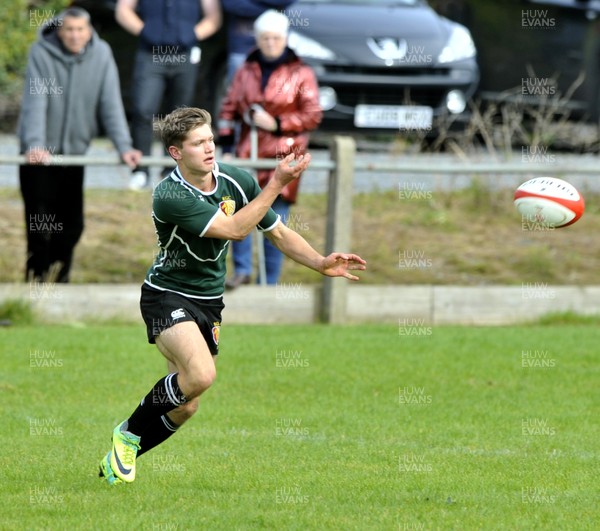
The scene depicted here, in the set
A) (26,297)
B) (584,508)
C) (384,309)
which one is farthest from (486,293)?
(584,508)

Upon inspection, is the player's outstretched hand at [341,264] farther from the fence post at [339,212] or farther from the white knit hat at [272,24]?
the white knit hat at [272,24]

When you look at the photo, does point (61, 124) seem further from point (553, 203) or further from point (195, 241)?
point (553, 203)

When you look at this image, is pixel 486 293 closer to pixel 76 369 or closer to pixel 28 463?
pixel 76 369

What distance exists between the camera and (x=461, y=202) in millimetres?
14711

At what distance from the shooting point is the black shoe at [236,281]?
11.4 metres

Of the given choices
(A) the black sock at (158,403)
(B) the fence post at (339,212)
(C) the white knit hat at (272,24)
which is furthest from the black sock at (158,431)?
(C) the white knit hat at (272,24)

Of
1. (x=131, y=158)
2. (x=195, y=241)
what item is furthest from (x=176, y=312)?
(x=131, y=158)

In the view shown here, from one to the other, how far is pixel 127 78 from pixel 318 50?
8.70 feet

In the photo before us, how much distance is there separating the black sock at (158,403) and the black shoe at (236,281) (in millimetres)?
4585

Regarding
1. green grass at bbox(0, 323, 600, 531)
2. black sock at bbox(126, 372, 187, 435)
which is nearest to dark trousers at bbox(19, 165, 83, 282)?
green grass at bbox(0, 323, 600, 531)

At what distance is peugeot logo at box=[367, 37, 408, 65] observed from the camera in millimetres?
14797

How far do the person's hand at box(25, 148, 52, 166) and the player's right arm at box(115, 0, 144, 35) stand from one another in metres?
2.31

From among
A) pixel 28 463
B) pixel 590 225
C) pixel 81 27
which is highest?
pixel 81 27

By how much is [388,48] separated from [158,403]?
885cm
